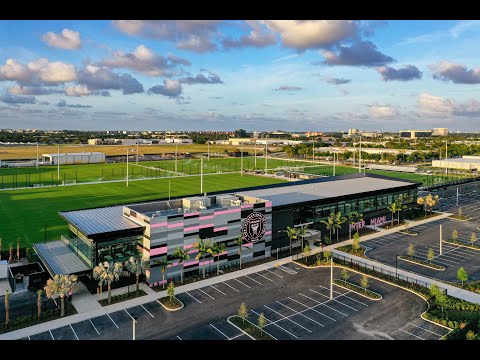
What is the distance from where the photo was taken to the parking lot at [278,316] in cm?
4062

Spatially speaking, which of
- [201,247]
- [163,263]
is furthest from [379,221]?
[163,263]

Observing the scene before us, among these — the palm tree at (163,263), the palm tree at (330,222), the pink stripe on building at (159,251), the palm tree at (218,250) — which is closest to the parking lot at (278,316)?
the palm tree at (218,250)

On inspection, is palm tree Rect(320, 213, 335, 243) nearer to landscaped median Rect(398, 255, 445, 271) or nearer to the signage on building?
landscaped median Rect(398, 255, 445, 271)

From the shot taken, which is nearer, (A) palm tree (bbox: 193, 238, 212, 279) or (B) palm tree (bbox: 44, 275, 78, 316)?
(B) palm tree (bbox: 44, 275, 78, 316)

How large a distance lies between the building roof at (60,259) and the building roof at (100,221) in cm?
473

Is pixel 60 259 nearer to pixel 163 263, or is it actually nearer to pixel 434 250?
pixel 163 263

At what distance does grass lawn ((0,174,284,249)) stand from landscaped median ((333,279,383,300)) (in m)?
51.5

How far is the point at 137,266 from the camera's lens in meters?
50.3

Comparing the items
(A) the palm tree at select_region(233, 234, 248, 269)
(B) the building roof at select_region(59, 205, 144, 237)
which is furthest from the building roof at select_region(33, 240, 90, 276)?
(A) the palm tree at select_region(233, 234, 248, 269)

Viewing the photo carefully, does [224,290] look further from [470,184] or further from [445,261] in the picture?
[470,184]

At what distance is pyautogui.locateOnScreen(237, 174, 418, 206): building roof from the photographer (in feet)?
257

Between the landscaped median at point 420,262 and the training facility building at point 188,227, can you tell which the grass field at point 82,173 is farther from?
the landscaped median at point 420,262

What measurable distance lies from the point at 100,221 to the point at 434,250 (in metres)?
58.2

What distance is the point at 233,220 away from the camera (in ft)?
205
